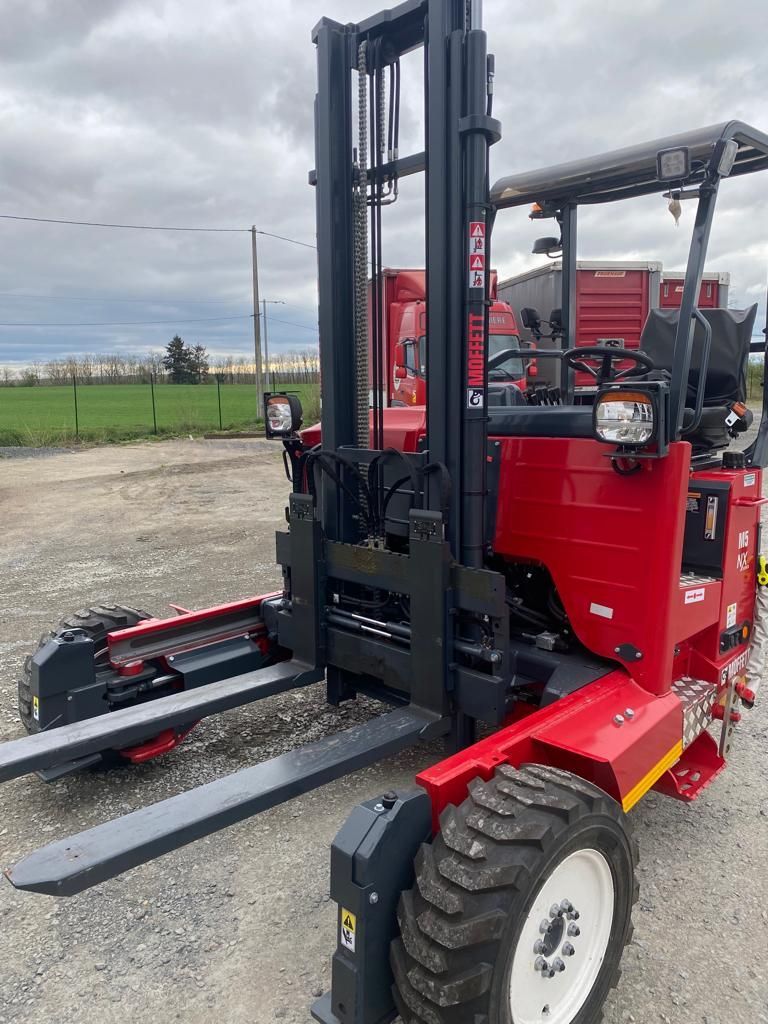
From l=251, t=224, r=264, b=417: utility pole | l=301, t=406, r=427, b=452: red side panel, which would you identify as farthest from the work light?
l=251, t=224, r=264, b=417: utility pole

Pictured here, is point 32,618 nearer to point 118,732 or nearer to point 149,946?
point 118,732

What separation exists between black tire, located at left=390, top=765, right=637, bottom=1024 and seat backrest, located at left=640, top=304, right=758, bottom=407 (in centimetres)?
204

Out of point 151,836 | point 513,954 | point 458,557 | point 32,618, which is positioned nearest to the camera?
point 513,954

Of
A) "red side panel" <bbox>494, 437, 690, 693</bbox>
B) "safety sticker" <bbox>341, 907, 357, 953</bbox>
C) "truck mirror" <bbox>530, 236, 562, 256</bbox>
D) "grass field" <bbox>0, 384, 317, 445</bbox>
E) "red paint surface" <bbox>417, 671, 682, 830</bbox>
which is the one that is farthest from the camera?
"grass field" <bbox>0, 384, 317, 445</bbox>

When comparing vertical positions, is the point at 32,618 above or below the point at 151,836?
below

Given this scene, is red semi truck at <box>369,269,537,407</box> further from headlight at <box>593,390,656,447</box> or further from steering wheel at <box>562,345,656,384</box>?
headlight at <box>593,390,656,447</box>

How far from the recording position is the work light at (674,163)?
2.76m

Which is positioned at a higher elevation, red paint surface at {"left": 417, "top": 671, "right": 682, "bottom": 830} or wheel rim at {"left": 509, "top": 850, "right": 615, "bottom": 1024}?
red paint surface at {"left": 417, "top": 671, "right": 682, "bottom": 830}

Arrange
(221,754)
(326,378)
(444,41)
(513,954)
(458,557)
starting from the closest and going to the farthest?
1. (513,954)
2. (444,41)
3. (458,557)
4. (326,378)
5. (221,754)

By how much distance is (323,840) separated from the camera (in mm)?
3396

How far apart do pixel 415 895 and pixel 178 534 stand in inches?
338

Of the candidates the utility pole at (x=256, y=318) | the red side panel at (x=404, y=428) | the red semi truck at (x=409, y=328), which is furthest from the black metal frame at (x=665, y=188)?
the utility pole at (x=256, y=318)

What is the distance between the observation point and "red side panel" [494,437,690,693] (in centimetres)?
298

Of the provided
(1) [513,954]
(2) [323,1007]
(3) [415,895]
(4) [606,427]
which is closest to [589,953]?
(1) [513,954]
